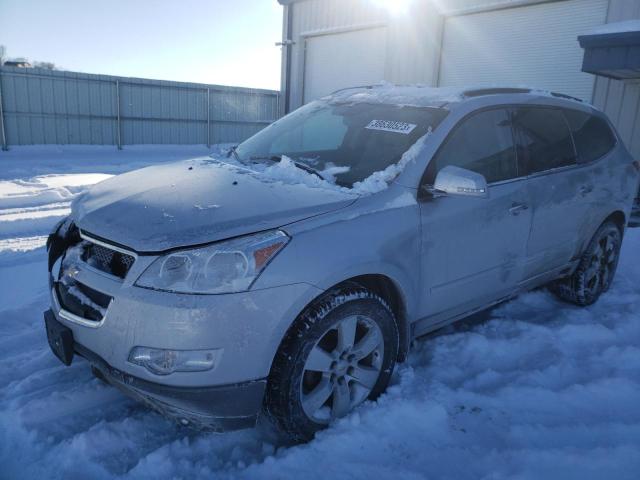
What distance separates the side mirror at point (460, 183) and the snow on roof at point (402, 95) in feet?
2.30

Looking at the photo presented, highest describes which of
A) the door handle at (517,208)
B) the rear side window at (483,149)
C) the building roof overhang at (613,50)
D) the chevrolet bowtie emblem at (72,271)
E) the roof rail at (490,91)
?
the building roof overhang at (613,50)

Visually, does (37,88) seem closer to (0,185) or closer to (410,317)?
(0,185)

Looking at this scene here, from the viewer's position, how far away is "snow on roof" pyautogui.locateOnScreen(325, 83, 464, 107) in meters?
3.45

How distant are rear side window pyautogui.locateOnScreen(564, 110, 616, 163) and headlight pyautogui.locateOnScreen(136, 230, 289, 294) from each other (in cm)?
302

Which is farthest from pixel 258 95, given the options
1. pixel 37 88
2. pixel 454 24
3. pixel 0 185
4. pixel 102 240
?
pixel 102 240

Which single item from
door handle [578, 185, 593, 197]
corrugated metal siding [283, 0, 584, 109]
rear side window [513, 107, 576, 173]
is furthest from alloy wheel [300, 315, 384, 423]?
corrugated metal siding [283, 0, 584, 109]

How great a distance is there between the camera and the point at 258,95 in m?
21.2

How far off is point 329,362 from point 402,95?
1.99 m

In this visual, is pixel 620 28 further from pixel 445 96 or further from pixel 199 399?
pixel 199 399

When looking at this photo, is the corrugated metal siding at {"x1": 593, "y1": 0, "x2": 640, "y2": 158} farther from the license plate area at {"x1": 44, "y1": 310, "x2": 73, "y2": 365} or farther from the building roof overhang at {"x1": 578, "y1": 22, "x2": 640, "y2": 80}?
the license plate area at {"x1": 44, "y1": 310, "x2": 73, "y2": 365}

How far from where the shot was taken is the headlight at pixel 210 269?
7.27 ft

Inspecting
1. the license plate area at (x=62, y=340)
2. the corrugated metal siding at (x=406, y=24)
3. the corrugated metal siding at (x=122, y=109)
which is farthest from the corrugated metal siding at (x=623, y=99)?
the corrugated metal siding at (x=122, y=109)

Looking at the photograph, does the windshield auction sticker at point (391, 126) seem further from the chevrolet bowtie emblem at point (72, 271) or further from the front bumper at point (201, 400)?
the chevrolet bowtie emblem at point (72, 271)

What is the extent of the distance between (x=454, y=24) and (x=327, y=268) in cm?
1089
